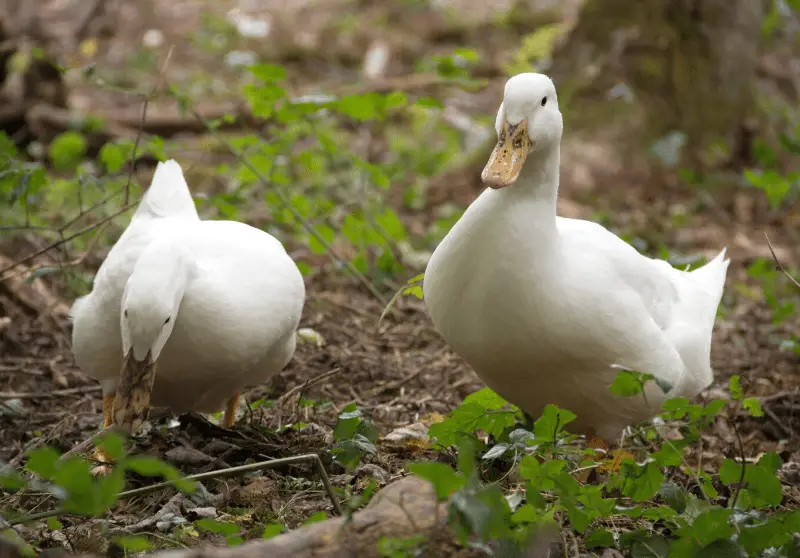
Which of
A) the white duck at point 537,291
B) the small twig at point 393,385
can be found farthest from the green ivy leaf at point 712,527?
the small twig at point 393,385

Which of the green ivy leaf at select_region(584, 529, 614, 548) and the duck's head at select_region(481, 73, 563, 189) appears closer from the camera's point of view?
the green ivy leaf at select_region(584, 529, 614, 548)

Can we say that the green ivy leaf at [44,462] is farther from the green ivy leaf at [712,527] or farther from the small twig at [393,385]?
the small twig at [393,385]

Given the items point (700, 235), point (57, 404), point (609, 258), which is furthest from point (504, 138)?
point (700, 235)

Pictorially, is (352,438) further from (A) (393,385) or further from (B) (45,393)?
(B) (45,393)

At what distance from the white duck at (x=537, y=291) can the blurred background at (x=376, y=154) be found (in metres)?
0.69

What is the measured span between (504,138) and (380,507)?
4.66ft

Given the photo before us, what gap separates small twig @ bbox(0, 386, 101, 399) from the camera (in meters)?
4.39

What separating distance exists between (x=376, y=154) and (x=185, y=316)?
5320 mm

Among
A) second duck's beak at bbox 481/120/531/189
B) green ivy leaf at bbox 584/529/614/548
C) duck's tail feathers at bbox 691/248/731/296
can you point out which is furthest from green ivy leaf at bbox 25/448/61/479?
duck's tail feathers at bbox 691/248/731/296

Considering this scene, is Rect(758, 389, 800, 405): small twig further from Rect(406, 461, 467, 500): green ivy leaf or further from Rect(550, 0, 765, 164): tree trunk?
Rect(550, 0, 765, 164): tree trunk

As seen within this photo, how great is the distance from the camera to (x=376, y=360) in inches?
205

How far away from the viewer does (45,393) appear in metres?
4.55

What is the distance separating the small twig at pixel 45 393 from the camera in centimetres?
439

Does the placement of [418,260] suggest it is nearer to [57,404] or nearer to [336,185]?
[336,185]
